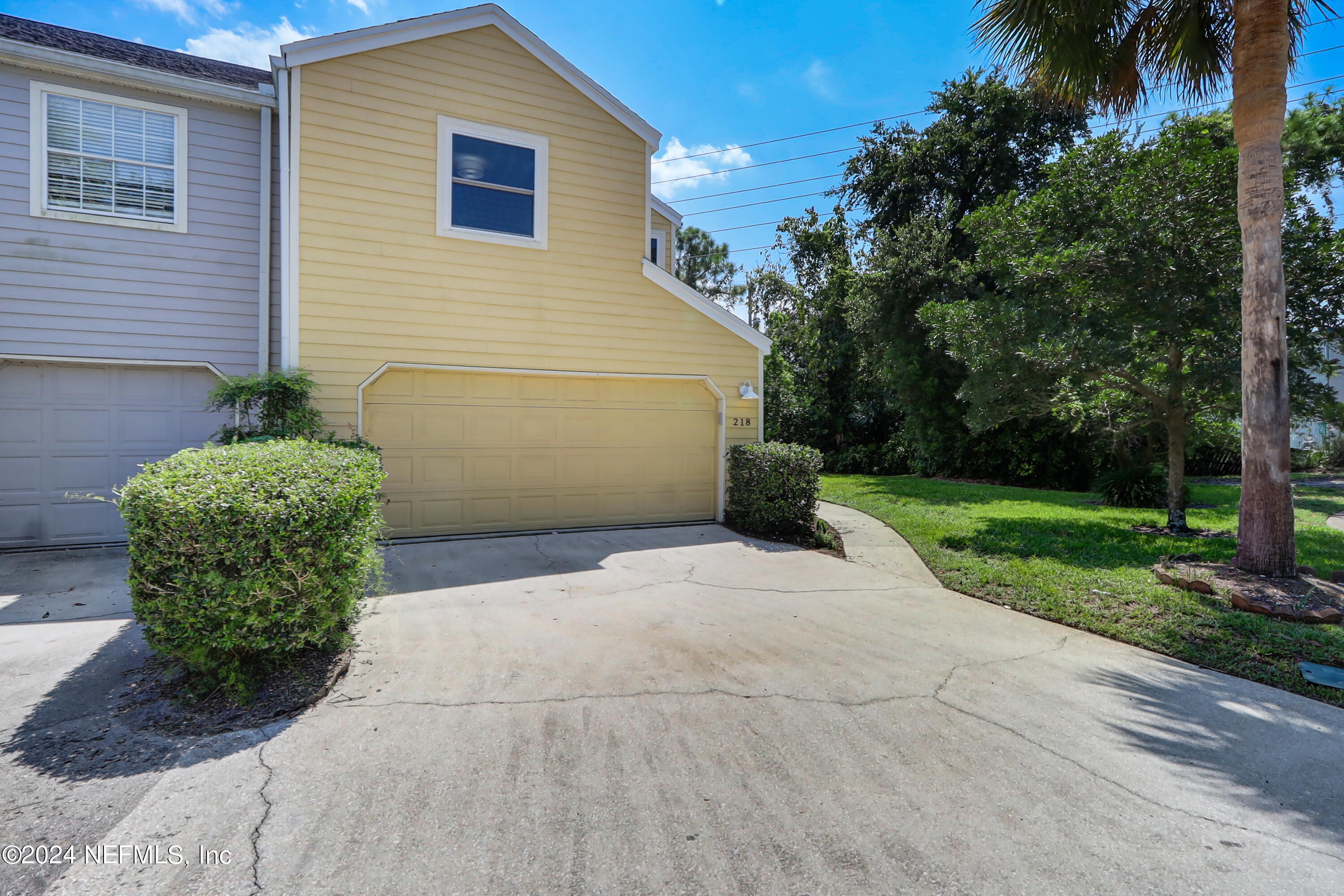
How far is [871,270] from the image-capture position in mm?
16656

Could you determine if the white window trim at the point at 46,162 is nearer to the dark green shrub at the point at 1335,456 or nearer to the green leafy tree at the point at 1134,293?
the green leafy tree at the point at 1134,293

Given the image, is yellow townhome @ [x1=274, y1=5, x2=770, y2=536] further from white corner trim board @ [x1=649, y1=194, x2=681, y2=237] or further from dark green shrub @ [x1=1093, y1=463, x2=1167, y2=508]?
dark green shrub @ [x1=1093, y1=463, x2=1167, y2=508]

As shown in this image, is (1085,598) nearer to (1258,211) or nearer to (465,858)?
(1258,211)

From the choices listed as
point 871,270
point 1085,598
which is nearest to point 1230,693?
point 1085,598

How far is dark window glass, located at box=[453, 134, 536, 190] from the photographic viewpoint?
7.81 m

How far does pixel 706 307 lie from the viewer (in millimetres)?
9133

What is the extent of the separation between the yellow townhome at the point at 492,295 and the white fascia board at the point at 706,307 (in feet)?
0.10

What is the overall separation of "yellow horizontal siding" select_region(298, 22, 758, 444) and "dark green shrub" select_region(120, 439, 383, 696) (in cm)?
373

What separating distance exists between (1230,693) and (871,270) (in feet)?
46.5

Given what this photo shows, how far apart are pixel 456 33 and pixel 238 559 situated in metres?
7.06

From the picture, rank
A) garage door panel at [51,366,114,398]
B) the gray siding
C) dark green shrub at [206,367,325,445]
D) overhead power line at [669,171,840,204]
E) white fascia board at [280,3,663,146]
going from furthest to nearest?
1. overhead power line at [669,171,840,204]
2. white fascia board at [280,3,663,146]
3. garage door panel at [51,366,114,398]
4. the gray siding
5. dark green shrub at [206,367,325,445]

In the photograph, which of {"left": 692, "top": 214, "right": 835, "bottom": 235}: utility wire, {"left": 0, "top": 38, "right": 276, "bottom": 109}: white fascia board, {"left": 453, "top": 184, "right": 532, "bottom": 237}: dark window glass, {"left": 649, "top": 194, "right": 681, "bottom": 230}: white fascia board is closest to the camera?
{"left": 0, "top": 38, "right": 276, "bottom": 109}: white fascia board

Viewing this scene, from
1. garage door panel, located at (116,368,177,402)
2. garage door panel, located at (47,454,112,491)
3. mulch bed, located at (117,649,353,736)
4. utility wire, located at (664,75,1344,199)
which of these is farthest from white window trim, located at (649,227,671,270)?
mulch bed, located at (117,649,353,736)

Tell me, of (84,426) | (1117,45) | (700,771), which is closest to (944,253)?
(1117,45)
